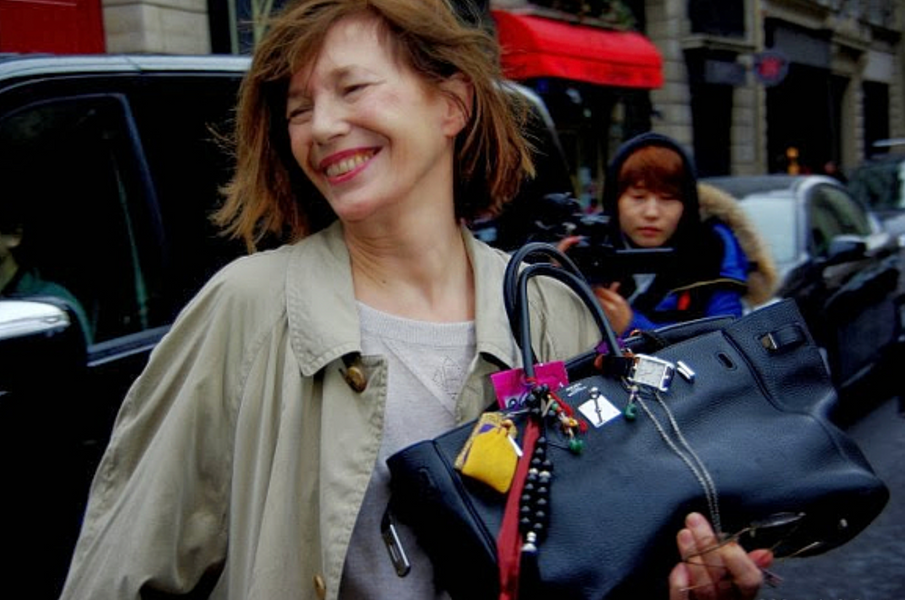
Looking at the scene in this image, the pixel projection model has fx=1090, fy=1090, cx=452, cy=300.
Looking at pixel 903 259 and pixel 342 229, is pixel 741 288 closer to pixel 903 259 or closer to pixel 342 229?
pixel 342 229

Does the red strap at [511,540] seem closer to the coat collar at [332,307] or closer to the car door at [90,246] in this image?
the coat collar at [332,307]

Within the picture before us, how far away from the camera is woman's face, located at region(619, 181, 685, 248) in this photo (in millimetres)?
3451

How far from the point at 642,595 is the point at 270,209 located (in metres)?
0.91

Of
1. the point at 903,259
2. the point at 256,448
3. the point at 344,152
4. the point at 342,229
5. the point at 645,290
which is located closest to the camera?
the point at 256,448

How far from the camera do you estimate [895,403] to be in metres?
7.27

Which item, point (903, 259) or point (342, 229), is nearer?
point (342, 229)

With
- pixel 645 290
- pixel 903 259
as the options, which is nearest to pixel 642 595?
pixel 645 290

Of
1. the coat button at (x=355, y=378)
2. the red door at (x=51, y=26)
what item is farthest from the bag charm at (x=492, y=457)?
the red door at (x=51, y=26)

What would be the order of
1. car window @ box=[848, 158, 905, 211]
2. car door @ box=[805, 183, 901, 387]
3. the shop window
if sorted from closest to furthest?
car door @ box=[805, 183, 901, 387], car window @ box=[848, 158, 905, 211], the shop window

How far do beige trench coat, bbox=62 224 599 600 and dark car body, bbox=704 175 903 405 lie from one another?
4.11 m

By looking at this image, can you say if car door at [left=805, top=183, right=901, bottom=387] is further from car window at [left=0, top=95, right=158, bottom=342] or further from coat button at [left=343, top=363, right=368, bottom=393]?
coat button at [left=343, top=363, right=368, bottom=393]

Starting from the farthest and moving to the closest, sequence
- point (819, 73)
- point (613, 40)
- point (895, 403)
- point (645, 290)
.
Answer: point (819, 73)
point (613, 40)
point (895, 403)
point (645, 290)

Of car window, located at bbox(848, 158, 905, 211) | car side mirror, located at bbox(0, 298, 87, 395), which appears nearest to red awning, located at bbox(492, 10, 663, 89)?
car window, located at bbox(848, 158, 905, 211)

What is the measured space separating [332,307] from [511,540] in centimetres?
48
